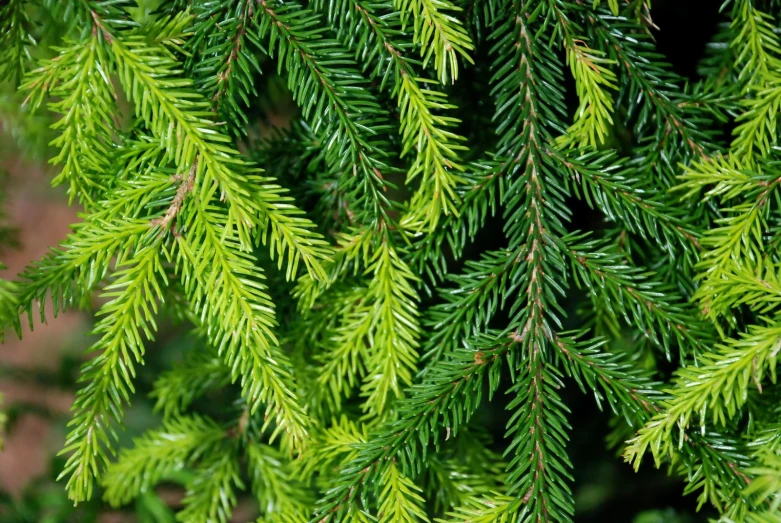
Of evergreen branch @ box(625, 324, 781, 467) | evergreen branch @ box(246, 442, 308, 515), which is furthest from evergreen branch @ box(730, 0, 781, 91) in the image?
evergreen branch @ box(246, 442, 308, 515)

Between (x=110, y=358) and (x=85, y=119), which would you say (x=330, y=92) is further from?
(x=110, y=358)

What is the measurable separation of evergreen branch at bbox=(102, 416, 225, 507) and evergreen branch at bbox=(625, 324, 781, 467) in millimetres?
601

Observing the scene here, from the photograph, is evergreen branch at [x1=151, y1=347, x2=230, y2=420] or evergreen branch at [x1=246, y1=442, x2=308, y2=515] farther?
evergreen branch at [x1=151, y1=347, x2=230, y2=420]

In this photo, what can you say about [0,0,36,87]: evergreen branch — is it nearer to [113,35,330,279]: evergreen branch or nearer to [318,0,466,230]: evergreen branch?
[113,35,330,279]: evergreen branch

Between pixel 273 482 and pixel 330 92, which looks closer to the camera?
pixel 330 92

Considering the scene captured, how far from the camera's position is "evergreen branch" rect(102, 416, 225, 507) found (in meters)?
0.91

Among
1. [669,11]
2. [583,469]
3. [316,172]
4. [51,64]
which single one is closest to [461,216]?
[316,172]

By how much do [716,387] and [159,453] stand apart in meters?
0.74

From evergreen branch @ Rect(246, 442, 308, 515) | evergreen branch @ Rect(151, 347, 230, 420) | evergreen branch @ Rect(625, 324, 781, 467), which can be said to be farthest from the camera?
evergreen branch @ Rect(151, 347, 230, 420)

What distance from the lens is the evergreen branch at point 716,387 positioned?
0.55 m

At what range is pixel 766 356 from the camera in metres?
0.55

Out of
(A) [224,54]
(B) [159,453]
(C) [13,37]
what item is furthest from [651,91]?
(B) [159,453]

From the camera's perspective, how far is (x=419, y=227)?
0.67m

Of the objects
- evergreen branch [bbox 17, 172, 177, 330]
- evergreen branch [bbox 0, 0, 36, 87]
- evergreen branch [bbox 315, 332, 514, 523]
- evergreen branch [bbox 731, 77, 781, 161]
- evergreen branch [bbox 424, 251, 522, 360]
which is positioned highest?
evergreen branch [bbox 0, 0, 36, 87]
